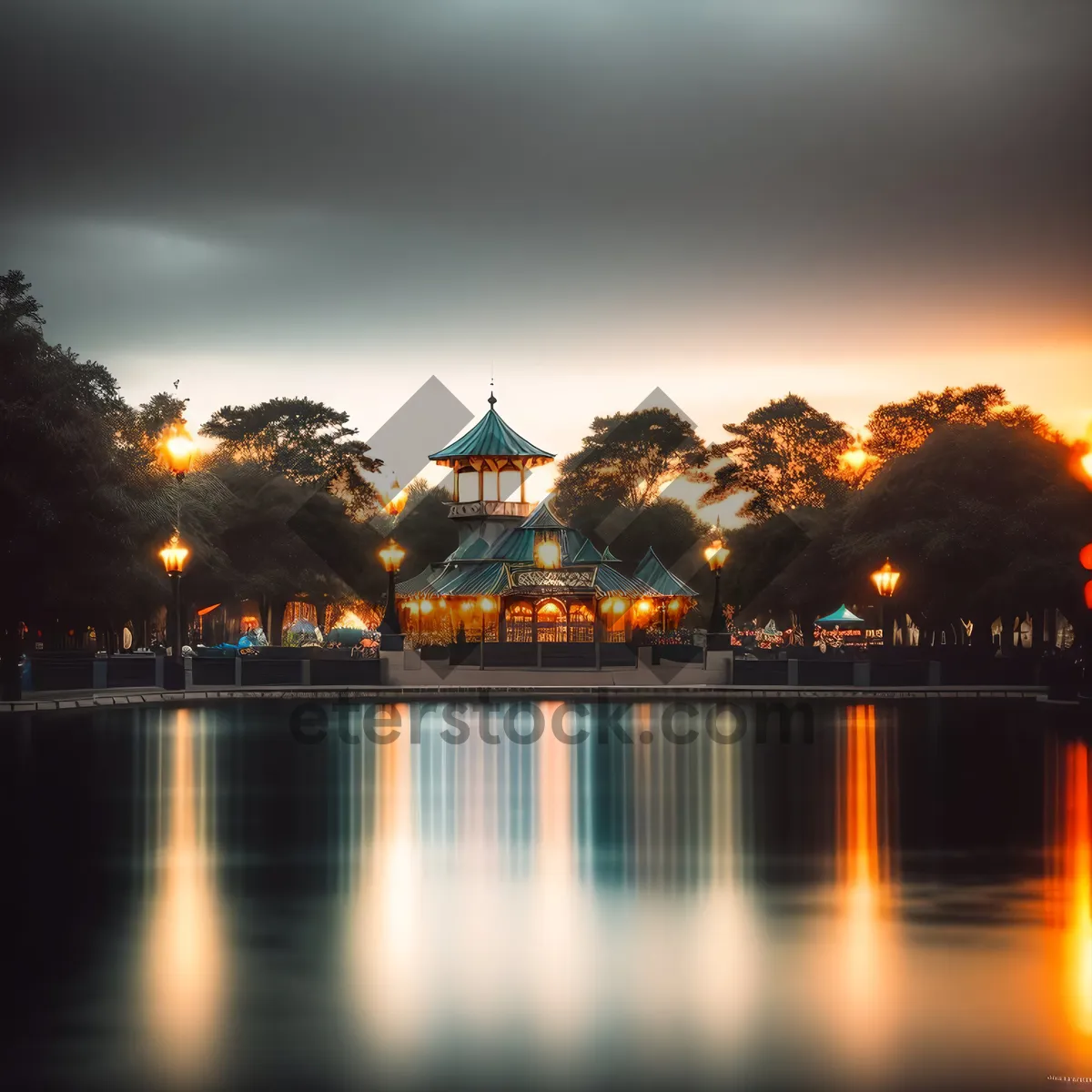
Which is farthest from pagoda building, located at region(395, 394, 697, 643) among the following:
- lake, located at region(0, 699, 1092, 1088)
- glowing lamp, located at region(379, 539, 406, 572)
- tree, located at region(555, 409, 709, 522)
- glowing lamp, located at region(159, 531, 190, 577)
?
lake, located at region(0, 699, 1092, 1088)

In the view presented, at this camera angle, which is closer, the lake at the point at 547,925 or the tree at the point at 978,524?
the lake at the point at 547,925

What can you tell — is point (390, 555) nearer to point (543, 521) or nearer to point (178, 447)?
point (543, 521)

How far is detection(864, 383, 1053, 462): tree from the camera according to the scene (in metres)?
79.2

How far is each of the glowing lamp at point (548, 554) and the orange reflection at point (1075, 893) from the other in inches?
1963

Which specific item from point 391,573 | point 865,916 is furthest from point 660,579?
point 865,916

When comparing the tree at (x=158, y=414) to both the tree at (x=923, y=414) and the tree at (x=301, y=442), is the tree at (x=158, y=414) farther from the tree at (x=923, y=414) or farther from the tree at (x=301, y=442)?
the tree at (x=923, y=414)

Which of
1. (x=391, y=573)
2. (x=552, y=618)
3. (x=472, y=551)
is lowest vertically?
(x=552, y=618)

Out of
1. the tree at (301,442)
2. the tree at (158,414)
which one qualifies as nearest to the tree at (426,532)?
the tree at (301,442)

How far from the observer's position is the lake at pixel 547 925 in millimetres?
7746

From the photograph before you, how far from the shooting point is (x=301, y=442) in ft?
301

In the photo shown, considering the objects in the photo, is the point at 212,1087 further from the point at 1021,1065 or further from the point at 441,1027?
the point at 1021,1065

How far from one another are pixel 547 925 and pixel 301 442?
82.7 metres

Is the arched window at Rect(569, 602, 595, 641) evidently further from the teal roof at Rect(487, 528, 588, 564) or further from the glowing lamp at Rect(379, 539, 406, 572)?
the glowing lamp at Rect(379, 539, 406, 572)

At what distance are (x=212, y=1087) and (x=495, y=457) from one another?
68947 millimetres
